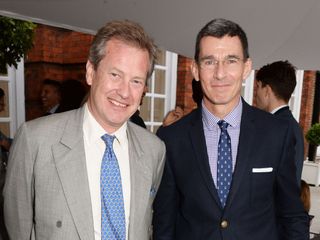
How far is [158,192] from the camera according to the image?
5.47ft

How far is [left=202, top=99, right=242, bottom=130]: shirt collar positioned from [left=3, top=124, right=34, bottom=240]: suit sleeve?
33.4 inches

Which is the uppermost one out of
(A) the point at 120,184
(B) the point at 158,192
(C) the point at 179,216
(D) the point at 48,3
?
(D) the point at 48,3

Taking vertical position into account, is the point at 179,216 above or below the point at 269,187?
below

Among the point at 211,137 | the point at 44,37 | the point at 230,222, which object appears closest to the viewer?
the point at 230,222

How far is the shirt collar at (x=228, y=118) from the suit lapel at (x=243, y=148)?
0.08 feet

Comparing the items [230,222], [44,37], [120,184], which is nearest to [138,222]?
[120,184]

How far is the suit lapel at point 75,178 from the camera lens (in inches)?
50.4

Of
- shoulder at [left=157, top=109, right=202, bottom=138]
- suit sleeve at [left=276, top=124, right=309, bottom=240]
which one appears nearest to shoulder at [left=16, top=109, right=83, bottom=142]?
shoulder at [left=157, top=109, right=202, bottom=138]

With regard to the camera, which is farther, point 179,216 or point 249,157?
point 179,216

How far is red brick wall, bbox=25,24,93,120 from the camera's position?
489 centimetres

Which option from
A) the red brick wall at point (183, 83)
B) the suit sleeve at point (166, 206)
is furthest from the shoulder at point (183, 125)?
the red brick wall at point (183, 83)

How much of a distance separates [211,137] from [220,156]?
0.38 ft

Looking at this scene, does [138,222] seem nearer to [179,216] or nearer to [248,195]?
[179,216]

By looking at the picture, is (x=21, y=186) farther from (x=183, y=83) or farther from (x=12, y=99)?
(x=183, y=83)
